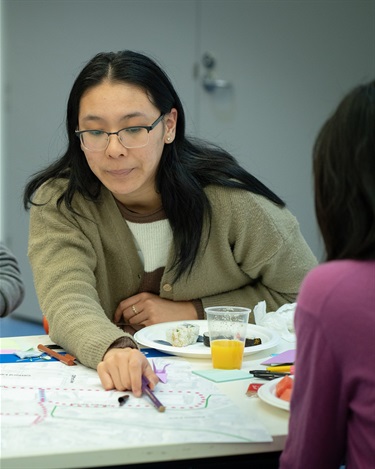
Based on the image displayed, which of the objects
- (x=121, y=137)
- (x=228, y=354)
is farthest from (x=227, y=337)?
(x=121, y=137)

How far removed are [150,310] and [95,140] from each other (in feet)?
1.58

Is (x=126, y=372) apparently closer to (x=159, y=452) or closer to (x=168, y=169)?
(x=159, y=452)

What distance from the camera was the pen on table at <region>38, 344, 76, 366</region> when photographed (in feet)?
5.49

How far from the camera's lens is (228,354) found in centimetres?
162

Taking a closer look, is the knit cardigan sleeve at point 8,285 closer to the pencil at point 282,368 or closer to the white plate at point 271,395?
the pencil at point 282,368

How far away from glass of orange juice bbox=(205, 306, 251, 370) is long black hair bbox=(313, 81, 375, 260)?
573mm

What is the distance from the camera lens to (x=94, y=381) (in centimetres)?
154

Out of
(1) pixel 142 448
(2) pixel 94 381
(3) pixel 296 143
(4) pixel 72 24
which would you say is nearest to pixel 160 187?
(2) pixel 94 381

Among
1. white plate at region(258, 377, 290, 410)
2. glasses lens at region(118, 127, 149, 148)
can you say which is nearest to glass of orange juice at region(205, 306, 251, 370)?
white plate at region(258, 377, 290, 410)

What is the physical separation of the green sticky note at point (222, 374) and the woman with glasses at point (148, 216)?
0.46 metres

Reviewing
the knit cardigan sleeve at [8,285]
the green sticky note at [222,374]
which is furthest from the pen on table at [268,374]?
the knit cardigan sleeve at [8,285]

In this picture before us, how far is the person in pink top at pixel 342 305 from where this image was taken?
1.04 metres

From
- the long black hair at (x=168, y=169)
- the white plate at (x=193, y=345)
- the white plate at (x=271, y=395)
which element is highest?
the long black hair at (x=168, y=169)

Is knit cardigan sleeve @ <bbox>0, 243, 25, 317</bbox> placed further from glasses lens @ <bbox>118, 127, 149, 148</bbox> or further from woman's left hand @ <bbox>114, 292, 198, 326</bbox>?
glasses lens @ <bbox>118, 127, 149, 148</bbox>
